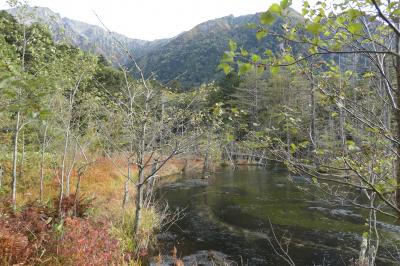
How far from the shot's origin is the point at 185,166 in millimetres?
34875

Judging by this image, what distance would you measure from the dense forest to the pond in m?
0.08

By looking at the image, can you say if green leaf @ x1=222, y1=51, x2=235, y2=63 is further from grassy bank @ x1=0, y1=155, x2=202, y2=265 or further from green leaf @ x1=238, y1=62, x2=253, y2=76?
grassy bank @ x1=0, y1=155, x2=202, y2=265

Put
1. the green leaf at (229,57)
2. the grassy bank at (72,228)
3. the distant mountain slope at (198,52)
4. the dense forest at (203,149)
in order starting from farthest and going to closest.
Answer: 1. the distant mountain slope at (198,52)
2. the grassy bank at (72,228)
3. the dense forest at (203,149)
4. the green leaf at (229,57)

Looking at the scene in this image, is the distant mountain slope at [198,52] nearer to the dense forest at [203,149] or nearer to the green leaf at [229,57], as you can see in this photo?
the dense forest at [203,149]

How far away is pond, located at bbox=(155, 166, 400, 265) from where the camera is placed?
1102cm

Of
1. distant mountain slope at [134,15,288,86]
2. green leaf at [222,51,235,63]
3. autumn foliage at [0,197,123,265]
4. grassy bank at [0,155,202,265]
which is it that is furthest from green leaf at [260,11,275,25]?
distant mountain slope at [134,15,288,86]

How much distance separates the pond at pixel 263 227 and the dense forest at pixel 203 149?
8cm

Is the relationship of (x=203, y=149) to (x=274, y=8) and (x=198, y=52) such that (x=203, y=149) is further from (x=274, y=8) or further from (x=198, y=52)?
(x=198, y=52)

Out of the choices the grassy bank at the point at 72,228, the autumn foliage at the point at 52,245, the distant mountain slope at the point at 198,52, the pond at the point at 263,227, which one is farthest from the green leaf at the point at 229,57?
the distant mountain slope at the point at 198,52

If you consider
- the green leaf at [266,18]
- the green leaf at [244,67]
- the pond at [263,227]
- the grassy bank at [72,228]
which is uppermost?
the green leaf at [266,18]

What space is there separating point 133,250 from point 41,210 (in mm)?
2775

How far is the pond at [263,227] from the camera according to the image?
11.0 m

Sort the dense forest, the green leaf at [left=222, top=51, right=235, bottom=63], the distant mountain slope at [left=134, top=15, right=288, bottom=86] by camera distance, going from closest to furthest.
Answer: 1. the green leaf at [left=222, top=51, right=235, bottom=63]
2. the dense forest
3. the distant mountain slope at [left=134, top=15, right=288, bottom=86]

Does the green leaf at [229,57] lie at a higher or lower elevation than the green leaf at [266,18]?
lower
